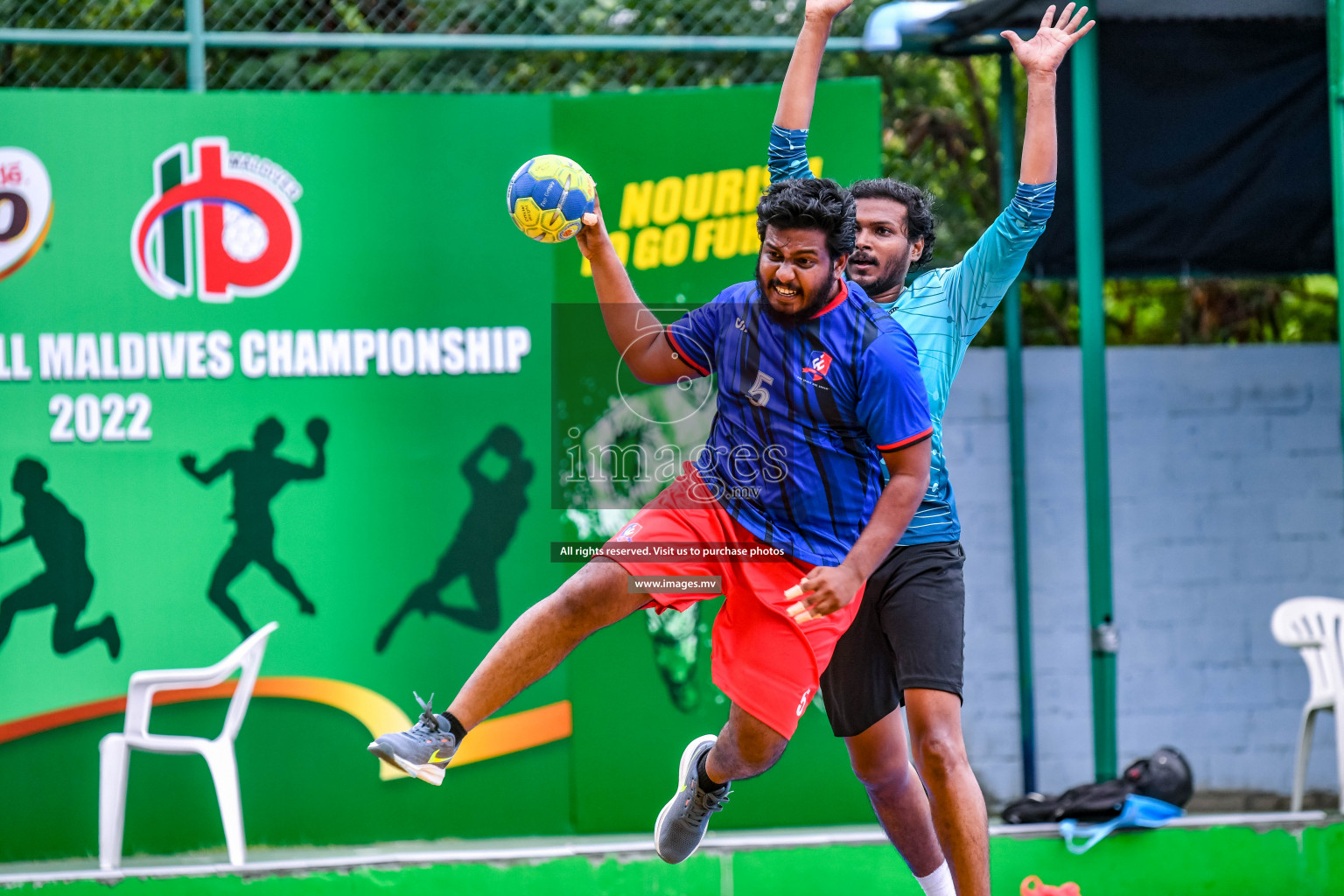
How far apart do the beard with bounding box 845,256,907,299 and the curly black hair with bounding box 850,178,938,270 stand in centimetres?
11

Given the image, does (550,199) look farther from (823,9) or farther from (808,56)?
(823,9)

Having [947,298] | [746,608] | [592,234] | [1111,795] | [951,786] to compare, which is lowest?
[1111,795]

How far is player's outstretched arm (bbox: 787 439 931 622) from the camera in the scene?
3238mm

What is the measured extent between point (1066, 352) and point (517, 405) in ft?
9.50

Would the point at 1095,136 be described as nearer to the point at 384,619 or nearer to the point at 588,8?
the point at 588,8

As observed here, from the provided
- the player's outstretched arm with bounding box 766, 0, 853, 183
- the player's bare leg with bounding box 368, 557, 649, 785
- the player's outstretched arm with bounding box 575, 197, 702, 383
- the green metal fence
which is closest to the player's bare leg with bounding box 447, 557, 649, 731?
the player's bare leg with bounding box 368, 557, 649, 785

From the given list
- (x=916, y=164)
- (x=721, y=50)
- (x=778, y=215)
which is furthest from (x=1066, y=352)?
(x=778, y=215)

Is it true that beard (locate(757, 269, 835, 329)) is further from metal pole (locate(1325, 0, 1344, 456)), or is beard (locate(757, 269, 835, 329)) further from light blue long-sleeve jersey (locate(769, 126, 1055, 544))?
metal pole (locate(1325, 0, 1344, 456))

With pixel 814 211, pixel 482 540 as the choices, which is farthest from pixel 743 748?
pixel 482 540

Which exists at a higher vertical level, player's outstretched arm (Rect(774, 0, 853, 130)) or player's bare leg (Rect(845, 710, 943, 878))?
player's outstretched arm (Rect(774, 0, 853, 130))

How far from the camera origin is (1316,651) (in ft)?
19.2

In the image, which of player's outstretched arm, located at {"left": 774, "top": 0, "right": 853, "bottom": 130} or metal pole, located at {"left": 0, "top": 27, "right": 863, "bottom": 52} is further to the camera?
metal pole, located at {"left": 0, "top": 27, "right": 863, "bottom": 52}

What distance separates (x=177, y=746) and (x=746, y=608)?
9.72ft

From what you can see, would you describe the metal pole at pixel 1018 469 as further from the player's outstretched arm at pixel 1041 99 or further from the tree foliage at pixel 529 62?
the player's outstretched arm at pixel 1041 99
